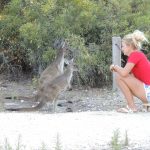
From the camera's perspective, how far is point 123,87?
863cm

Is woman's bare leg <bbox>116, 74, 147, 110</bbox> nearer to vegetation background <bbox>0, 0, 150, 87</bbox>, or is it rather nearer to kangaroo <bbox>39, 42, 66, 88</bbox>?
kangaroo <bbox>39, 42, 66, 88</bbox>

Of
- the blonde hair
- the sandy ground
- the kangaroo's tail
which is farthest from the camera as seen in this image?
the kangaroo's tail

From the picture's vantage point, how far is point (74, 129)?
7.26 m

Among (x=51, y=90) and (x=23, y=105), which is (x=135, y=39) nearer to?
(x=51, y=90)

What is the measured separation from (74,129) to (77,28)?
15.0 feet

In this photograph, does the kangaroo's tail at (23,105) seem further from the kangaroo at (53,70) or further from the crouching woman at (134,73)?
the crouching woman at (134,73)

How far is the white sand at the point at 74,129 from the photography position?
6.50 meters

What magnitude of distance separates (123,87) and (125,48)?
0.61 m

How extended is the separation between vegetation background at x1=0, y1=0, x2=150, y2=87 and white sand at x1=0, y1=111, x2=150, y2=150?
120 inches

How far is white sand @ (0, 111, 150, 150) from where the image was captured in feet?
21.3

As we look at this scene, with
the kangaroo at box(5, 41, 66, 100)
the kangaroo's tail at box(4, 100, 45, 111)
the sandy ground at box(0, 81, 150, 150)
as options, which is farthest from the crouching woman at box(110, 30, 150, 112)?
the kangaroo at box(5, 41, 66, 100)

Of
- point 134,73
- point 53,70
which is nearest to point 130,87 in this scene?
point 134,73

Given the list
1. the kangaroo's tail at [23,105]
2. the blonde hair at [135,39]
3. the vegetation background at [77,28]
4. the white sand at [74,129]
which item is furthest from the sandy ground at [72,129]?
the vegetation background at [77,28]

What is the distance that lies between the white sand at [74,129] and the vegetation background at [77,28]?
120 inches
